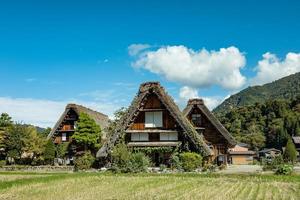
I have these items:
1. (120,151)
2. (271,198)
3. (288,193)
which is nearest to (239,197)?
(271,198)

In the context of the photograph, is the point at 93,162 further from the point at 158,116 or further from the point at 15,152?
the point at 15,152

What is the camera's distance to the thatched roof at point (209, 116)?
170 feet

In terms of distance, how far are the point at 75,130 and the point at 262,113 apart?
2692 inches

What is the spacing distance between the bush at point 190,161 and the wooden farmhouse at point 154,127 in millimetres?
1938

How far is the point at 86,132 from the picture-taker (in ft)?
191

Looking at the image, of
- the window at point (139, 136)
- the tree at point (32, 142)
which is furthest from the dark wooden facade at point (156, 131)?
the tree at point (32, 142)

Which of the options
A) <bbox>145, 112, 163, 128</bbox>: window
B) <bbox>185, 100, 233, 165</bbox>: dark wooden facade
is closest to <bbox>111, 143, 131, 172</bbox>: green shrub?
<bbox>145, 112, 163, 128</bbox>: window

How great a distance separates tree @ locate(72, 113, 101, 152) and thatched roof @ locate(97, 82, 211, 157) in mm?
10750

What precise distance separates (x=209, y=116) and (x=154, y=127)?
7.23m

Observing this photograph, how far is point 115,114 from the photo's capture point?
63375 mm

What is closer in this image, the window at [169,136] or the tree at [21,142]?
the window at [169,136]

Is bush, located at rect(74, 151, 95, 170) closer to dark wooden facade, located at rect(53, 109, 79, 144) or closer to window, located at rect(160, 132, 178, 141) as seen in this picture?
window, located at rect(160, 132, 178, 141)

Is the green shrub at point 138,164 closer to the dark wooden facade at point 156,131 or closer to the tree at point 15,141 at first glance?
the dark wooden facade at point 156,131

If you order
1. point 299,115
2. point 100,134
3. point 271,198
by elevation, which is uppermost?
point 299,115
